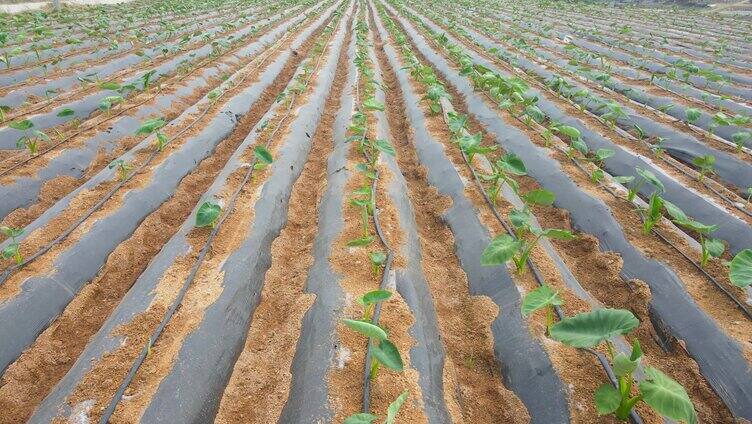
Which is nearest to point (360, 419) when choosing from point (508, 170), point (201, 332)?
point (201, 332)

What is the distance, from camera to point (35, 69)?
420 inches

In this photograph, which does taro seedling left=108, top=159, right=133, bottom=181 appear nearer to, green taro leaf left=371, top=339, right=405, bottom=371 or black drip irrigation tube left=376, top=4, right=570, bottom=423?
black drip irrigation tube left=376, top=4, right=570, bottom=423

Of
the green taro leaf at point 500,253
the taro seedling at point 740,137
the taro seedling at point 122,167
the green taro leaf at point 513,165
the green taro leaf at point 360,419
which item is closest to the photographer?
the green taro leaf at point 360,419

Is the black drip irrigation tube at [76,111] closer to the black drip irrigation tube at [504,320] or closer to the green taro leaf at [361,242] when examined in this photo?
the green taro leaf at [361,242]

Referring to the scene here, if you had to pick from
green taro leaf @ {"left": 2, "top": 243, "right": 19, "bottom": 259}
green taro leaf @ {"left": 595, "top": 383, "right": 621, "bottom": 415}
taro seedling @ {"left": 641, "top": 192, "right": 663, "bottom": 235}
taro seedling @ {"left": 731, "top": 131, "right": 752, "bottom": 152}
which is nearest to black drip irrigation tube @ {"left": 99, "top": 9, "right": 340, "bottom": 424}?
green taro leaf @ {"left": 2, "top": 243, "right": 19, "bottom": 259}

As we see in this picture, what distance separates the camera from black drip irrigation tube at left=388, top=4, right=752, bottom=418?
10.5ft

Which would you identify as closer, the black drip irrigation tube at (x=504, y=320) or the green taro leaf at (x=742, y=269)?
the black drip irrigation tube at (x=504, y=320)

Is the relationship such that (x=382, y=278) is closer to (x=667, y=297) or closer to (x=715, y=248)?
(x=667, y=297)

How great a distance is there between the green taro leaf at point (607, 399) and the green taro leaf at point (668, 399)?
0.29 meters

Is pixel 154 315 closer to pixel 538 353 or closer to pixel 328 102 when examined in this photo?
pixel 538 353

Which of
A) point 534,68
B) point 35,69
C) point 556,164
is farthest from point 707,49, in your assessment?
point 35,69

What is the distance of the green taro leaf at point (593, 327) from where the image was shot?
8.27 feet

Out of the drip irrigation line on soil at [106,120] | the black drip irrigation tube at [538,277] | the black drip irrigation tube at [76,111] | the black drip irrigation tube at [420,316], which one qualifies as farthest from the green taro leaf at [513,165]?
the black drip irrigation tube at [76,111]

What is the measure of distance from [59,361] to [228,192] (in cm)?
257
